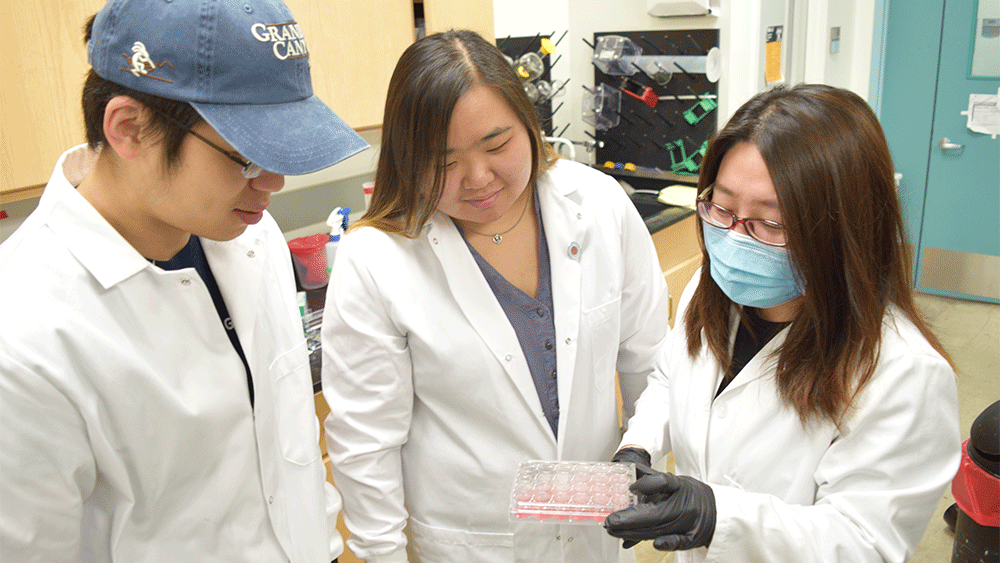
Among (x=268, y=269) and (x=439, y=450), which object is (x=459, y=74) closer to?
(x=268, y=269)

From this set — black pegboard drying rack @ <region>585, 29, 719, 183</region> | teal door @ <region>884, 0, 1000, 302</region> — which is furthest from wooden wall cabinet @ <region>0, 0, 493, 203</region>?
teal door @ <region>884, 0, 1000, 302</region>

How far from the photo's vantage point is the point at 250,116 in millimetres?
882

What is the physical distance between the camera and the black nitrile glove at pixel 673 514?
1055 millimetres

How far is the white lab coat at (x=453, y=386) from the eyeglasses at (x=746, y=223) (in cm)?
35

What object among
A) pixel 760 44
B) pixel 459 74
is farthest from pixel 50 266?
pixel 760 44

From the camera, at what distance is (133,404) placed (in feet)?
3.12

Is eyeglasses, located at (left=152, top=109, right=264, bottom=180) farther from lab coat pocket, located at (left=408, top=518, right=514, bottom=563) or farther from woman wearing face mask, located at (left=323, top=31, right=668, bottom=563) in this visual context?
lab coat pocket, located at (left=408, top=518, right=514, bottom=563)

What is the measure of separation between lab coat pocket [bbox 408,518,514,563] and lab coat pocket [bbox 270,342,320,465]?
1.03ft

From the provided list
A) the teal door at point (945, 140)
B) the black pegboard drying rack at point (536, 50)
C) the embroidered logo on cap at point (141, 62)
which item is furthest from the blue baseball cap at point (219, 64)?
the teal door at point (945, 140)

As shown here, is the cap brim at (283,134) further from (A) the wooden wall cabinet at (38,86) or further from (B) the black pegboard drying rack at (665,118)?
(B) the black pegboard drying rack at (665,118)

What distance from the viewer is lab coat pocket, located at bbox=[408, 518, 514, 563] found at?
56.2 inches

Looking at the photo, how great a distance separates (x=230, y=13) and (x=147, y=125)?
0.58 ft

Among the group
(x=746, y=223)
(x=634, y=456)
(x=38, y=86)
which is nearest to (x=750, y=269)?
(x=746, y=223)

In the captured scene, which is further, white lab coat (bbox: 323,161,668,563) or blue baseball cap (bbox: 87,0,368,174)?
white lab coat (bbox: 323,161,668,563)
